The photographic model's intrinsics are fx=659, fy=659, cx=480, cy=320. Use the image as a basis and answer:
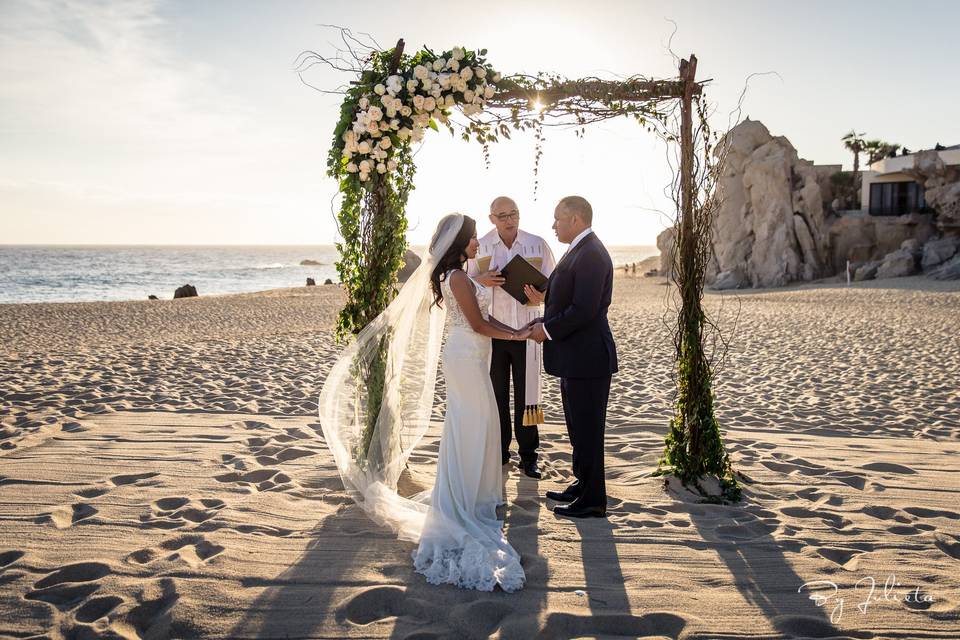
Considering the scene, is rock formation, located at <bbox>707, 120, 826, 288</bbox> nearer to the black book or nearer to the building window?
the building window

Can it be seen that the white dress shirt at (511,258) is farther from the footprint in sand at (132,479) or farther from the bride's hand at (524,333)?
the footprint in sand at (132,479)

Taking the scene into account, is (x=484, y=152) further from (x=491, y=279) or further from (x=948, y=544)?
(x=948, y=544)

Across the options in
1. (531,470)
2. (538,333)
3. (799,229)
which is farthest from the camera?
(799,229)

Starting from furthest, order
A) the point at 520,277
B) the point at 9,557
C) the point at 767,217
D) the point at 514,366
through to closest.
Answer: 1. the point at 767,217
2. the point at 514,366
3. the point at 520,277
4. the point at 9,557

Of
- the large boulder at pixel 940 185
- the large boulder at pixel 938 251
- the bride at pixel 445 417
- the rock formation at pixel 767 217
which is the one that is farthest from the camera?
the rock formation at pixel 767 217

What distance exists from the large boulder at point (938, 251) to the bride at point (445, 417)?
→ 34906 millimetres

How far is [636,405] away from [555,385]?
1891 mm

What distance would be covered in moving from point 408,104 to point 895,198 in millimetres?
46908

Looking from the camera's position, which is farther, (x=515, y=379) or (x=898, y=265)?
(x=898, y=265)

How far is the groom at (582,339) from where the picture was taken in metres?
4.71

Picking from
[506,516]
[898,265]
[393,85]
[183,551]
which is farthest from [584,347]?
[898,265]

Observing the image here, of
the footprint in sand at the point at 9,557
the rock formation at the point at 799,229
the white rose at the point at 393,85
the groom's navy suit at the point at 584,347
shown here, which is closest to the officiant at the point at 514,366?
the groom's navy suit at the point at 584,347

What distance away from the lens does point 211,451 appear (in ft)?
21.2

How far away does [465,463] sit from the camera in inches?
189
